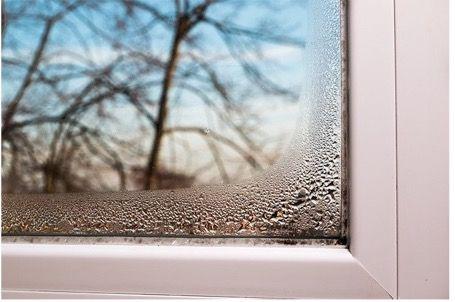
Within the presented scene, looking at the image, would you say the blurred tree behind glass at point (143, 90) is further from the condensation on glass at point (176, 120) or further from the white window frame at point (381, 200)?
the white window frame at point (381, 200)

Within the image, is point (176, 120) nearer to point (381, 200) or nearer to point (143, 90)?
point (143, 90)

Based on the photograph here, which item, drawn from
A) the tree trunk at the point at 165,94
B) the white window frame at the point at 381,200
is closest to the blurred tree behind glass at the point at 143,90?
the tree trunk at the point at 165,94

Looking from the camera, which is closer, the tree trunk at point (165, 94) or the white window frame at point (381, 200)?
the white window frame at point (381, 200)

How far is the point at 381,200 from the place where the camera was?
0.74m

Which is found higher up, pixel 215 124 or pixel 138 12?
pixel 138 12

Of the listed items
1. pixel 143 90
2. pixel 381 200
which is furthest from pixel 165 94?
pixel 381 200

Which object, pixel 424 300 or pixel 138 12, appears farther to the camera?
pixel 138 12

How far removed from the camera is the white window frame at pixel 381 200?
0.72 m

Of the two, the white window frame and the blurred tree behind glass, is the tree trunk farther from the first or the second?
the white window frame

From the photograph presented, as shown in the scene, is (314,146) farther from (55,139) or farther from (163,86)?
(55,139)

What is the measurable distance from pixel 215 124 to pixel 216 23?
154 millimetres

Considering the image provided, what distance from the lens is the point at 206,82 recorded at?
2.70 ft

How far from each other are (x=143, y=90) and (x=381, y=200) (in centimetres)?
39

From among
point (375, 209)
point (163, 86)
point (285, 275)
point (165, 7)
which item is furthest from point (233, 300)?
point (165, 7)
